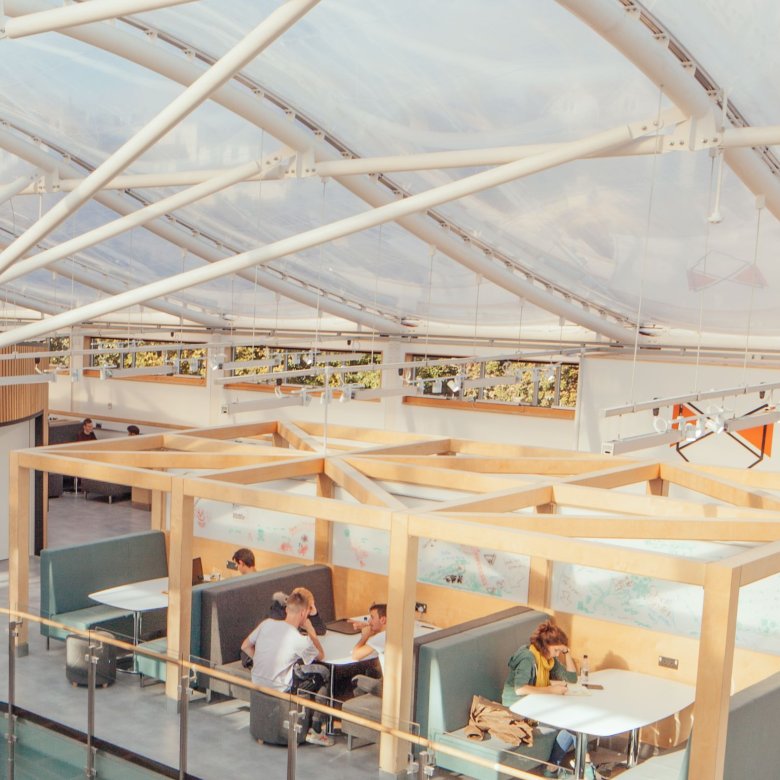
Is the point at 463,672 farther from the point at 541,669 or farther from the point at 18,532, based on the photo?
the point at 18,532

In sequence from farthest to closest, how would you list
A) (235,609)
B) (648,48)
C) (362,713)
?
(235,609)
(362,713)
(648,48)

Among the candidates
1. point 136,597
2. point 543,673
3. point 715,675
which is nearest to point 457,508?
point 543,673

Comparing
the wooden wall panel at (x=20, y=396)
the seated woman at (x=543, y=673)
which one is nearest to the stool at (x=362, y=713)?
the seated woman at (x=543, y=673)

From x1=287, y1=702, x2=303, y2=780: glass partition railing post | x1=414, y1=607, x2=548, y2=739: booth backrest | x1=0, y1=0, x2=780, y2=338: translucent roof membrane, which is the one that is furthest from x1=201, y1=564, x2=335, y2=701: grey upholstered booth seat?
x1=0, y1=0, x2=780, y2=338: translucent roof membrane

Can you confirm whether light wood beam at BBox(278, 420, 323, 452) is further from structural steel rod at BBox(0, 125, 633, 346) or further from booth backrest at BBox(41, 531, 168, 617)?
structural steel rod at BBox(0, 125, 633, 346)

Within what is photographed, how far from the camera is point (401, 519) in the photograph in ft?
21.2

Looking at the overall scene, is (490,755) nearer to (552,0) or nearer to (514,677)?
(514,677)

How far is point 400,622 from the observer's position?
21.1 ft

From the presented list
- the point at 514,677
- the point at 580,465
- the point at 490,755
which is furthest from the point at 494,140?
the point at 490,755

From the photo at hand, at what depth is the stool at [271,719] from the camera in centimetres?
555

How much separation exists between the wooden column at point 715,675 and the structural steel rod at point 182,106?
3542 millimetres

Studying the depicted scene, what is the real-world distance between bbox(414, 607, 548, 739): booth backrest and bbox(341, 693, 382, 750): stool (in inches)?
13.2

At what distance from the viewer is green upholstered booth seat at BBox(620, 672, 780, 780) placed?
555 centimetres

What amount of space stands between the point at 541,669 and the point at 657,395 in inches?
282
